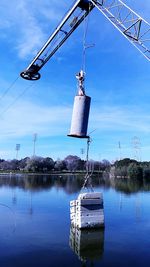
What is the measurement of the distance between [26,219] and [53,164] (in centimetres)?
14402

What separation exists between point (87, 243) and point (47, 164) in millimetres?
145294

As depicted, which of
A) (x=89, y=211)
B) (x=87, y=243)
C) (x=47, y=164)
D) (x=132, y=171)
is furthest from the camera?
(x=47, y=164)

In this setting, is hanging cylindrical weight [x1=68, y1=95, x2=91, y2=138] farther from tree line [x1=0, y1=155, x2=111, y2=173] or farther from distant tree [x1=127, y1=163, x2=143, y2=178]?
tree line [x1=0, y1=155, x2=111, y2=173]

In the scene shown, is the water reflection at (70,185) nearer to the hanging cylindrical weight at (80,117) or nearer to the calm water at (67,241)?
the calm water at (67,241)

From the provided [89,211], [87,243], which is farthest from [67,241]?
[89,211]

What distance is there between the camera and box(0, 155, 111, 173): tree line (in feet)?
521

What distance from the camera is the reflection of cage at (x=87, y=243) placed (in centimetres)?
Answer: 1755

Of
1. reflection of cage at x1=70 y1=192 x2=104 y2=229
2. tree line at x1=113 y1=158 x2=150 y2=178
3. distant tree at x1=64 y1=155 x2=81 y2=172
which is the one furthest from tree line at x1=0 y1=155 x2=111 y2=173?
reflection of cage at x1=70 y1=192 x2=104 y2=229

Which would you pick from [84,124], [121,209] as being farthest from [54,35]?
[121,209]

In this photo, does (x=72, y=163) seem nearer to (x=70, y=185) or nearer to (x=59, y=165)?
(x=59, y=165)

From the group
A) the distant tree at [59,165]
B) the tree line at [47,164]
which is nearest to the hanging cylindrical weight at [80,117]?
the tree line at [47,164]

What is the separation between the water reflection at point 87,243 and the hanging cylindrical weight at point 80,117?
8009mm

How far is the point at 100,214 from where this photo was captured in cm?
2342

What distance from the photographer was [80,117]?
425 inches
